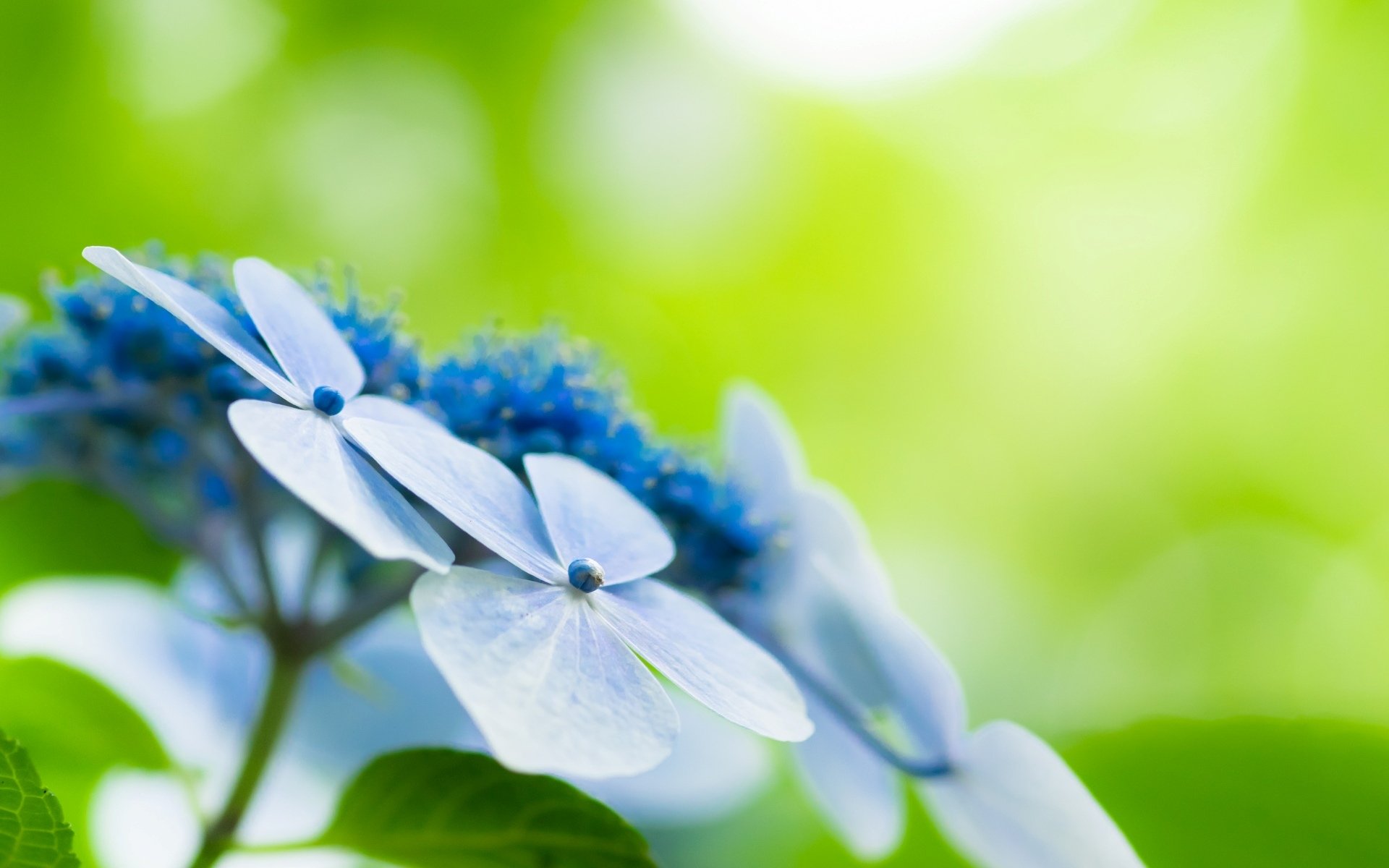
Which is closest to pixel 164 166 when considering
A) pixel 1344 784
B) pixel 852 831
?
pixel 852 831

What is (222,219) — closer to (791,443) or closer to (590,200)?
(590,200)

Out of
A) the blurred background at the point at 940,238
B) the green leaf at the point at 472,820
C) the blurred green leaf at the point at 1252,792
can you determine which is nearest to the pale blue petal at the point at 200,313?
the green leaf at the point at 472,820

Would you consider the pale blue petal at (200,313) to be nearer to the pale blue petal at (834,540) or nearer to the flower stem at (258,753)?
the flower stem at (258,753)

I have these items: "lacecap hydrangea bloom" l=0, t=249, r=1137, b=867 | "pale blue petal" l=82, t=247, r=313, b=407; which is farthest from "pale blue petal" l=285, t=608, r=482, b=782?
"pale blue petal" l=82, t=247, r=313, b=407

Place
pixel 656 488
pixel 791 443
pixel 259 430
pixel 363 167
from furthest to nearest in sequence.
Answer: pixel 363 167
pixel 791 443
pixel 656 488
pixel 259 430

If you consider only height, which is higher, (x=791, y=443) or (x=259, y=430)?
(x=791, y=443)
